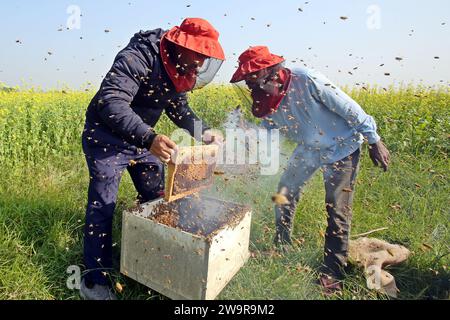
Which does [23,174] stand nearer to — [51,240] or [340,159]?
[51,240]

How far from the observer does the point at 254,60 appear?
2699mm

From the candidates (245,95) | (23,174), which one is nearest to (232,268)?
(245,95)

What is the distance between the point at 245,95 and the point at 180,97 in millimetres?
617

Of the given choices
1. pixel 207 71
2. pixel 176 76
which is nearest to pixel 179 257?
pixel 176 76

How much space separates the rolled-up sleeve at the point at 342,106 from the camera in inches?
112

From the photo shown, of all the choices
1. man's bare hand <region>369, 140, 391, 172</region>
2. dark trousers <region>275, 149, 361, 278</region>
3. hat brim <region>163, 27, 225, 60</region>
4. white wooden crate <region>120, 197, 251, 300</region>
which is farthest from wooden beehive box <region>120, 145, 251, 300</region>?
man's bare hand <region>369, 140, 391, 172</region>

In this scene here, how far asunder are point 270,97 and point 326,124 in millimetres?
576

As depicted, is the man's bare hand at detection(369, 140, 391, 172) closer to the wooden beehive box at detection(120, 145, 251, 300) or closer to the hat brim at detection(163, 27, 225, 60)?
the wooden beehive box at detection(120, 145, 251, 300)

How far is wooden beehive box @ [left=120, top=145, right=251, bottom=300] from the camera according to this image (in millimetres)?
2191

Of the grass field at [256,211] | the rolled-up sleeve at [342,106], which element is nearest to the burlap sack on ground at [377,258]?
the grass field at [256,211]

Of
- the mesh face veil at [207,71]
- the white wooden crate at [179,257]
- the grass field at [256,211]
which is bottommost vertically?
the grass field at [256,211]

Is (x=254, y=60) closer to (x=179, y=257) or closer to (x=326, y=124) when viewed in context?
(x=326, y=124)

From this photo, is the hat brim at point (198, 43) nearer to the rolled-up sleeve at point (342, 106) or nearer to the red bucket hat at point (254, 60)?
the red bucket hat at point (254, 60)

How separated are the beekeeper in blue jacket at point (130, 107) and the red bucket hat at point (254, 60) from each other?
0.64 feet
